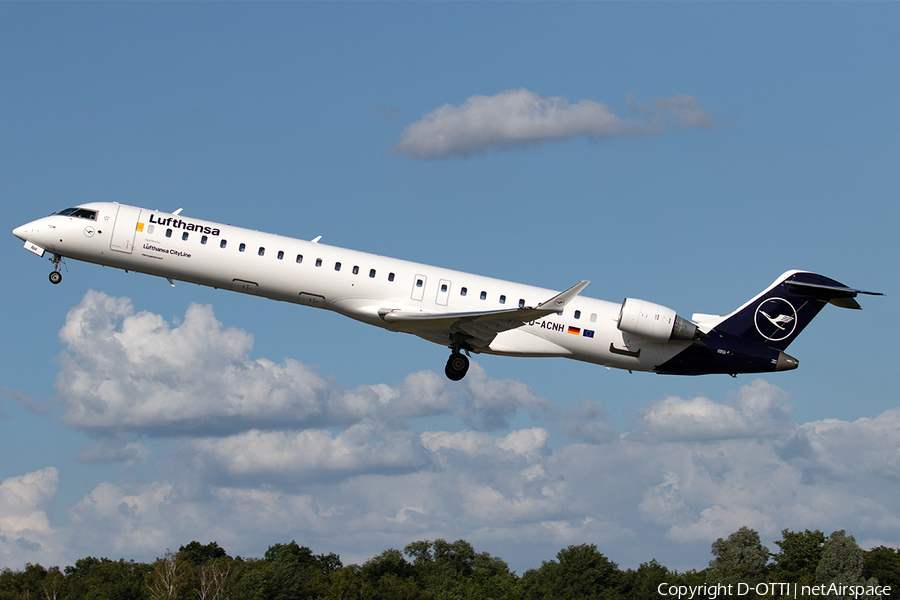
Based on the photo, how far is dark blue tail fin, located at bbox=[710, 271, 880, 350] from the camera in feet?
105

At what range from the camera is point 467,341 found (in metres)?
29.8

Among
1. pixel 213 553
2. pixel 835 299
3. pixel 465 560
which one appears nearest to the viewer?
pixel 835 299

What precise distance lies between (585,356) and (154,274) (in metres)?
14.3

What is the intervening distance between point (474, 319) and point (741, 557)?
84.7 metres

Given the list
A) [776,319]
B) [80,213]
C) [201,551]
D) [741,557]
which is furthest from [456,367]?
[201,551]

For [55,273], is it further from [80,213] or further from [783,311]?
[783,311]

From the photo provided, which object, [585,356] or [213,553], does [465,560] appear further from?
[585,356]

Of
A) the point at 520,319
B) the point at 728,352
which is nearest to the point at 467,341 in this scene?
the point at 520,319

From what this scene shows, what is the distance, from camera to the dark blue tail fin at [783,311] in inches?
1259

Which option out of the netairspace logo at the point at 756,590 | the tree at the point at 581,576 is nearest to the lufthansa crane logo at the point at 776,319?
the netairspace logo at the point at 756,590

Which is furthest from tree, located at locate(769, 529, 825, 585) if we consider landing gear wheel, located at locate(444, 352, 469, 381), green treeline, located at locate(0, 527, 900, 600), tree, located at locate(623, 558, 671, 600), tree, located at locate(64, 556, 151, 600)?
landing gear wheel, located at locate(444, 352, 469, 381)

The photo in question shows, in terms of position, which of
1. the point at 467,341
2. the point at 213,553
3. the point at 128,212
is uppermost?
the point at 128,212

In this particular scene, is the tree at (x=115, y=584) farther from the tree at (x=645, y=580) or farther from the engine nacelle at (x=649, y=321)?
the engine nacelle at (x=649, y=321)

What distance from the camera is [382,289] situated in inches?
1150
